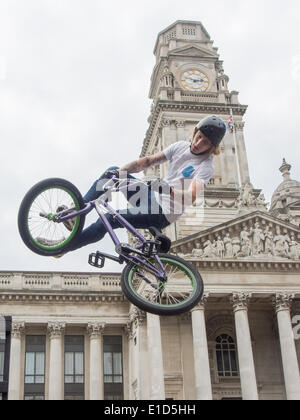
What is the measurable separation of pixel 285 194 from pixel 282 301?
25.7 metres

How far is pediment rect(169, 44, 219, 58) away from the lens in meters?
60.7

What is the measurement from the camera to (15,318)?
141 ft

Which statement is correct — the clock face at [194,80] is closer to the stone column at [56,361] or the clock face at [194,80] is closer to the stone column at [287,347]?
the stone column at [287,347]

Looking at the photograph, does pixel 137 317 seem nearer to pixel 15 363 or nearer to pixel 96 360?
pixel 96 360

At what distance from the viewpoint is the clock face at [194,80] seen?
195 feet

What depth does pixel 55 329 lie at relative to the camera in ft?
140

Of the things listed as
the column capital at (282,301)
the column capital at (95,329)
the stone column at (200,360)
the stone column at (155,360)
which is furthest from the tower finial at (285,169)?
the stone column at (155,360)

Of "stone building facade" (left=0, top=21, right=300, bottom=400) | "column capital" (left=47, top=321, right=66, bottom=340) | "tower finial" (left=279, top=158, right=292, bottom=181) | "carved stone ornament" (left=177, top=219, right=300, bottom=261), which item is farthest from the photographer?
"tower finial" (left=279, top=158, right=292, bottom=181)

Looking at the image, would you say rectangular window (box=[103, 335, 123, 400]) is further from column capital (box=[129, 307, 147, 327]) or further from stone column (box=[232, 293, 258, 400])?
stone column (box=[232, 293, 258, 400])

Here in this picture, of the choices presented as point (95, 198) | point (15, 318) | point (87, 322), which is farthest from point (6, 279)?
point (95, 198)

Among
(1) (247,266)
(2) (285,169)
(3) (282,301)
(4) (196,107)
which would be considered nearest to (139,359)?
(1) (247,266)

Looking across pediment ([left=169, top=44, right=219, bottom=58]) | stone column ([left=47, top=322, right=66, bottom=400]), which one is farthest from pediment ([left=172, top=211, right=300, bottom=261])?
pediment ([left=169, top=44, right=219, bottom=58])

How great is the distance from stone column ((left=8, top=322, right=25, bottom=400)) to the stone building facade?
7cm
